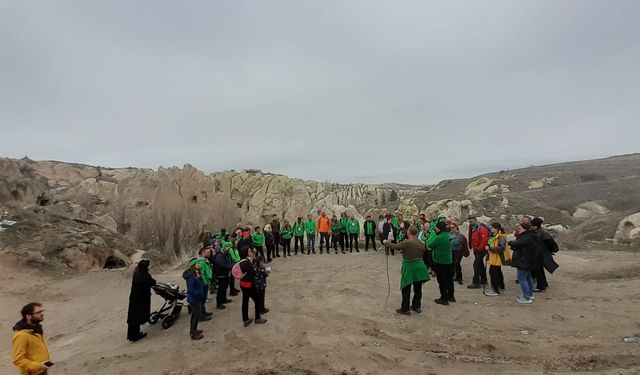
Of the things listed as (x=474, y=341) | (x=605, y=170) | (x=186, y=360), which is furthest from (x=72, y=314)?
(x=605, y=170)

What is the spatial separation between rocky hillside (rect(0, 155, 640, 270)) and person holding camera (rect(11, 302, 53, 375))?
42.2 ft

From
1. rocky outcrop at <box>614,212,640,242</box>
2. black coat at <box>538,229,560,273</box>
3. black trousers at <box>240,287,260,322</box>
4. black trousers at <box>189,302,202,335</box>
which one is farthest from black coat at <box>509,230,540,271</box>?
rocky outcrop at <box>614,212,640,242</box>

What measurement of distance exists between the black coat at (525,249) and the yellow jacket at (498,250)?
492 millimetres

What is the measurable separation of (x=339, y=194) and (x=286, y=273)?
43.6 metres

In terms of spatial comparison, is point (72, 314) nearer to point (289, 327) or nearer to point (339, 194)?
point (289, 327)

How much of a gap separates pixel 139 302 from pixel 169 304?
0.91m

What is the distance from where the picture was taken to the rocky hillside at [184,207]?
17578 mm

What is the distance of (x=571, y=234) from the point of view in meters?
20.8

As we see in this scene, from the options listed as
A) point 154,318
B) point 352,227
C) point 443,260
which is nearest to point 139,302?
point 154,318

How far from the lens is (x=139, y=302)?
829cm

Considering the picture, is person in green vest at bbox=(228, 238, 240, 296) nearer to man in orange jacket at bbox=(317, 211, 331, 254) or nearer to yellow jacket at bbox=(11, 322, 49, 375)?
yellow jacket at bbox=(11, 322, 49, 375)

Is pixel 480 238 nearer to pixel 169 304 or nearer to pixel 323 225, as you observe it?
pixel 169 304

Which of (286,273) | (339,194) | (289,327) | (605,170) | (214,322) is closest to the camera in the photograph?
(289,327)

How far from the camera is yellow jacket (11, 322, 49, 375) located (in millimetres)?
4664
